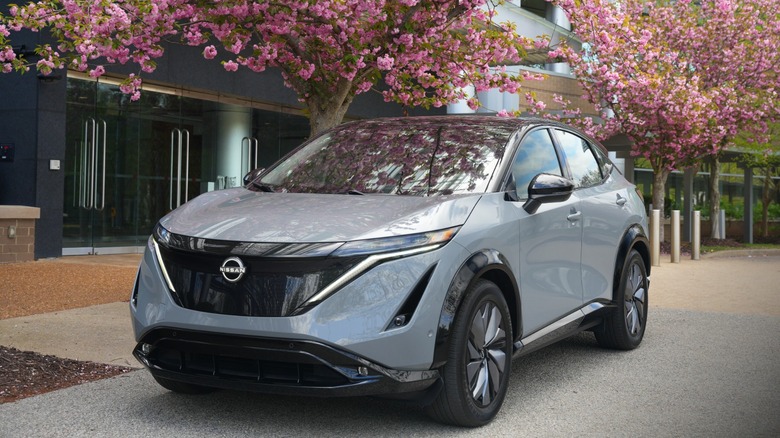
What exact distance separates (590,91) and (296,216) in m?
20.1

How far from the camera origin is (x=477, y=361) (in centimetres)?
488

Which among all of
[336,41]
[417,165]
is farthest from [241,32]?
[417,165]

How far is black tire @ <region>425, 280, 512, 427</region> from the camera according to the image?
466 cm

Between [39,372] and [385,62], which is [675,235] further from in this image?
[39,372]

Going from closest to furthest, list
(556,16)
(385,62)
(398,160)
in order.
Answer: (398,160) < (385,62) < (556,16)

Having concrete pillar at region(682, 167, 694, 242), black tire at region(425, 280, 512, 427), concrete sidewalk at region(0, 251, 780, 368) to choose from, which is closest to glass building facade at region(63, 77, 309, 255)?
concrete sidewalk at region(0, 251, 780, 368)

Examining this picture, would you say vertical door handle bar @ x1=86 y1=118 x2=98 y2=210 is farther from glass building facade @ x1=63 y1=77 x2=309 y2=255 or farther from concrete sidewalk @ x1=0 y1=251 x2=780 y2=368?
concrete sidewalk @ x1=0 y1=251 x2=780 y2=368

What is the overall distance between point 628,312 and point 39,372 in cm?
434

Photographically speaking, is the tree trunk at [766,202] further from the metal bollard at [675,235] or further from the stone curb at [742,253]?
the metal bollard at [675,235]

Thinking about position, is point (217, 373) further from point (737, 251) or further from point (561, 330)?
point (737, 251)

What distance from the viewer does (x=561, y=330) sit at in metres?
5.98

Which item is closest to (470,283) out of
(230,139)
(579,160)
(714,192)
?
(579,160)

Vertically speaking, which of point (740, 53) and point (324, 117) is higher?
point (740, 53)

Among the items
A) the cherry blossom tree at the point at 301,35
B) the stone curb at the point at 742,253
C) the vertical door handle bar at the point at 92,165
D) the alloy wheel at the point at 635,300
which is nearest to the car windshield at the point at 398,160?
the alloy wheel at the point at 635,300
